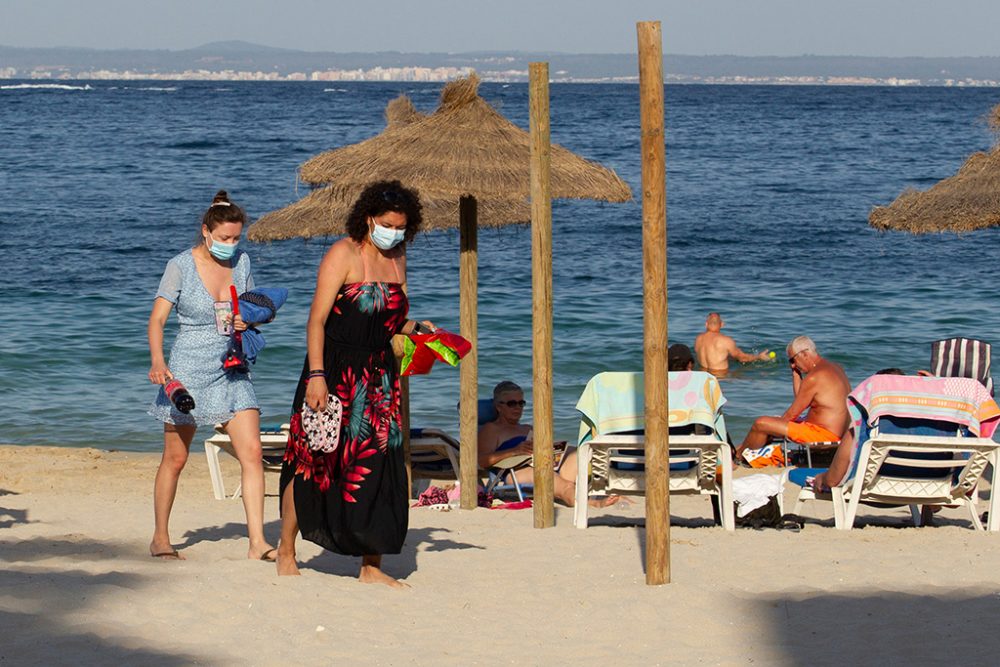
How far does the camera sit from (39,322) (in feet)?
51.8

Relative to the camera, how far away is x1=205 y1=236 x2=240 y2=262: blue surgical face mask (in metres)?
5.21

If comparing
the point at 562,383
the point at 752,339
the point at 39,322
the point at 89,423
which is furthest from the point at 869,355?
the point at 39,322

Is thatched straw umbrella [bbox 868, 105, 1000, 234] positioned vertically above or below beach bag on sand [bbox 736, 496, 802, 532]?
above

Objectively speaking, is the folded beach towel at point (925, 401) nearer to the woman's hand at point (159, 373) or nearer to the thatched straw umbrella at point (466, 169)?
the thatched straw umbrella at point (466, 169)

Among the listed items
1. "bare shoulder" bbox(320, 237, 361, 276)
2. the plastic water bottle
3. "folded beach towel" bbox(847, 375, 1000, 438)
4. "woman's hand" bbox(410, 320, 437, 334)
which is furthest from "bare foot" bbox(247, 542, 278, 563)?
"folded beach towel" bbox(847, 375, 1000, 438)

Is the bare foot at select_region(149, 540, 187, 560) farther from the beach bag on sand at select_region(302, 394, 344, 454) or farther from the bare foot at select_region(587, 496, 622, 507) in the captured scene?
the bare foot at select_region(587, 496, 622, 507)

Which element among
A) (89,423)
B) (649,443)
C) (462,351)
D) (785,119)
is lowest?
(89,423)

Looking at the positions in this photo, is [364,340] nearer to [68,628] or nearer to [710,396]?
[68,628]

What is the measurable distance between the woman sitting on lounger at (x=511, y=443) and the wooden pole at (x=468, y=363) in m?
0.54

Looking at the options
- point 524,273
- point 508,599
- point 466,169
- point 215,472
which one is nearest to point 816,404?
point 466,169

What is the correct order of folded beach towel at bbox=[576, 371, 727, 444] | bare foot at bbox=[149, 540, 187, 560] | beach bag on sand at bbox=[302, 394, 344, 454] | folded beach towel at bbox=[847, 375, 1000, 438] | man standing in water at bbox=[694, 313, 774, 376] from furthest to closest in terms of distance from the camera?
man standing in water at bbox=[694, 313, 774, 376] → folded beach towel at bbox=[576, 371, 727, 444] → folded beach towel at bbox=[847, 375, 1000, 438] → bare foot at bbox=[149, 540, 187, 560] → beach bag on sand at bbox=[302, 394, 344, 454]

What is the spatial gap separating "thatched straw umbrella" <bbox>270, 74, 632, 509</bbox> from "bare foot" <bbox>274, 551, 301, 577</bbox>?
1.87 metres

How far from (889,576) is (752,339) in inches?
400

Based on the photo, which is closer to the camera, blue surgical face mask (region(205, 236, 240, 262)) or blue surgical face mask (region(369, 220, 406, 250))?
Answer: blue surgical face mask (region(369, 220, 406, 250))
